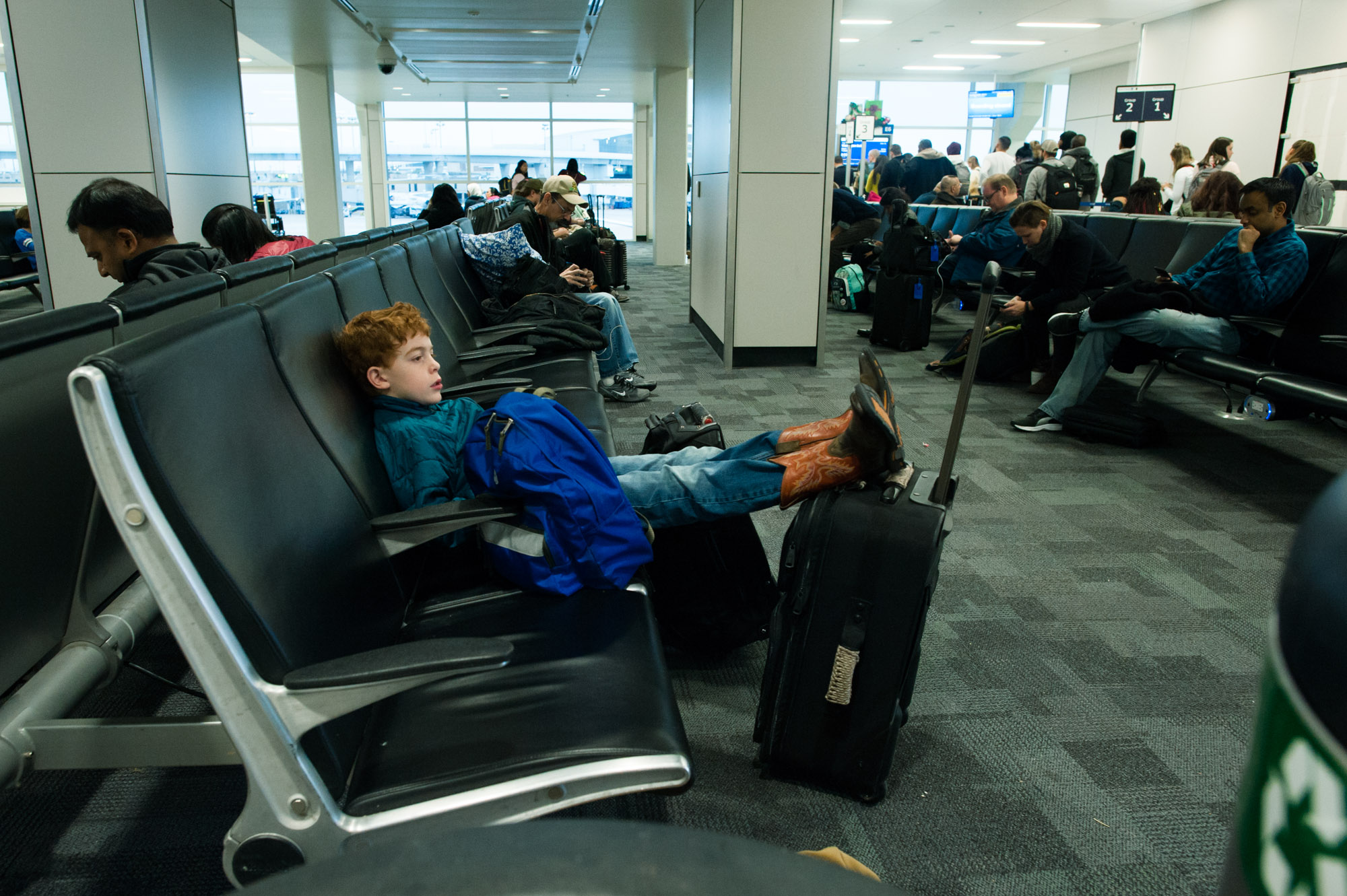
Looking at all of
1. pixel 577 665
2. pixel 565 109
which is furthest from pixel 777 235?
pixel 565 109

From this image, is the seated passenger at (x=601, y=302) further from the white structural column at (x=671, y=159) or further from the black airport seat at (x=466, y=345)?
the white structural column at (x=671, y=159)

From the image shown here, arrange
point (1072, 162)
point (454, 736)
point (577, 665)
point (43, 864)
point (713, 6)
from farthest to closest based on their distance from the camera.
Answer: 1. point (1072, 162)
2. point (713, 6)
3. point (43, 864)
4. point (577, 665)
5. point (454, 736)

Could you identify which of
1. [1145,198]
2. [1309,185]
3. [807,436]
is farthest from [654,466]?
[1309,185]

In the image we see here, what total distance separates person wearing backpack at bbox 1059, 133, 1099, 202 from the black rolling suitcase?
3.59 m

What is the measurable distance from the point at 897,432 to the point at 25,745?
1.51 m

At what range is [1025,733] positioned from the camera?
5.92 ft

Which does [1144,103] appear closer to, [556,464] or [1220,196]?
[1220,196]

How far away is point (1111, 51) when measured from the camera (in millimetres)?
13766

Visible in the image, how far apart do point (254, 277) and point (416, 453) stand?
2.01 ft

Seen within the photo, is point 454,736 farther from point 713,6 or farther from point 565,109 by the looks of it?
point 565,109

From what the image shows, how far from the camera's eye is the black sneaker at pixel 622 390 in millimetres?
4441

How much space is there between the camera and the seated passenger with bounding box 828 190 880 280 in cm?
780

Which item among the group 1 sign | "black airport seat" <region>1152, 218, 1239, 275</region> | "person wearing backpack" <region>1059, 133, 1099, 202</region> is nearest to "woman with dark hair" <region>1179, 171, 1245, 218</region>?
"black airport seat" <region>1152, 218, 1239, 275</region>

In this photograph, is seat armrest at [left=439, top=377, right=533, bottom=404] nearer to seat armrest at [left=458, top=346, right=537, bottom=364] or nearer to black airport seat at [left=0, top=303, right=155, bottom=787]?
seat armrest at [left=458, top=346, right=537, bottom=364]
